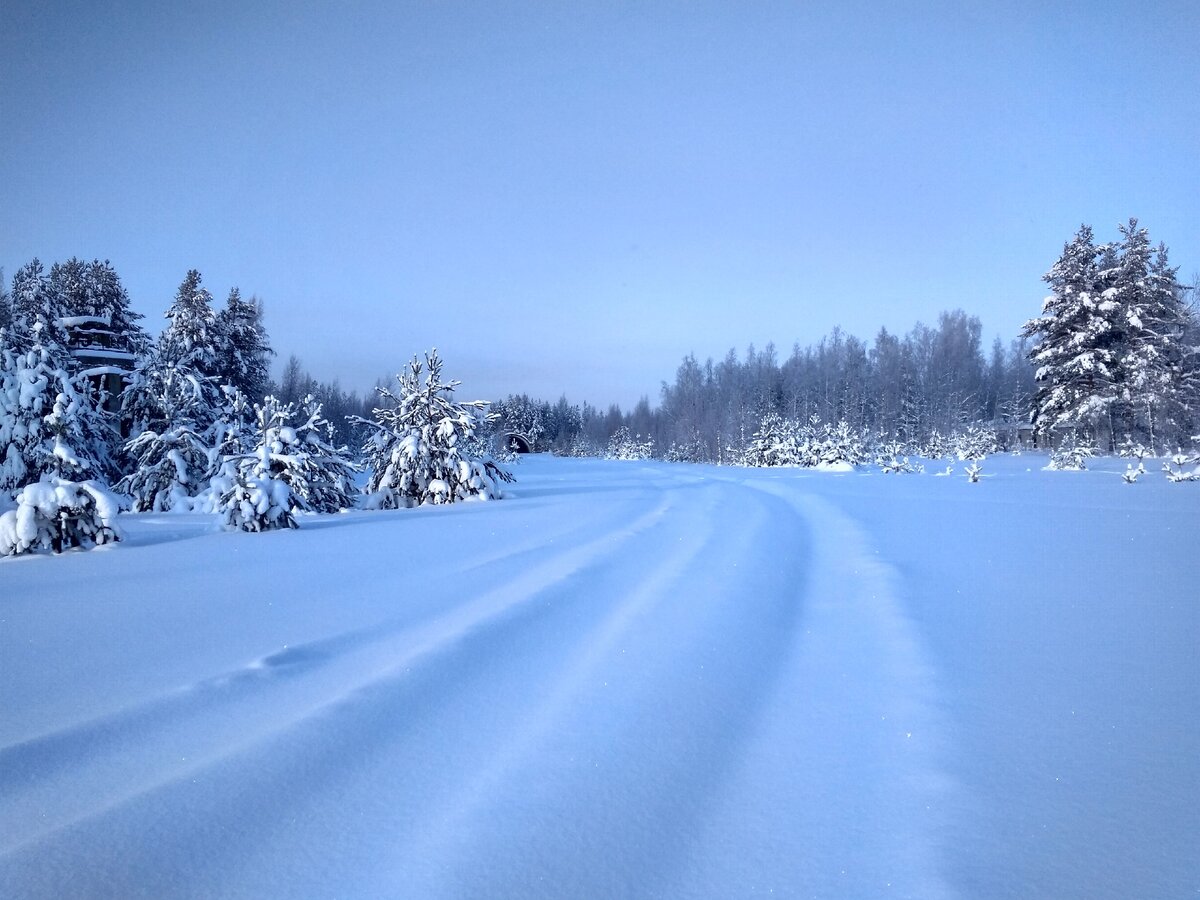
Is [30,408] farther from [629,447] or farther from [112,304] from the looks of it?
[629,447]

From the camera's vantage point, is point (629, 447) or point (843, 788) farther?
point (629, 447)

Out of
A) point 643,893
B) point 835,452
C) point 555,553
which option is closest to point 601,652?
point 643,893

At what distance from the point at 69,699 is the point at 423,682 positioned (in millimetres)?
1768

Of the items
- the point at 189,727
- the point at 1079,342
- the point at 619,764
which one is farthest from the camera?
the point at 1079,342

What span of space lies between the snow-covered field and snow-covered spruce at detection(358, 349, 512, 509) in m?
10.0

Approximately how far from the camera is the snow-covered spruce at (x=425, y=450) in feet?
53.6

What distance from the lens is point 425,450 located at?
16594 mm

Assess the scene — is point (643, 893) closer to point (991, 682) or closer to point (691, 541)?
point (991, 682)

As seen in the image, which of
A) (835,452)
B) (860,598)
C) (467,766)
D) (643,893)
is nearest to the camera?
(643,893)

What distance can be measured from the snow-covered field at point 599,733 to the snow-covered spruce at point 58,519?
137 cm

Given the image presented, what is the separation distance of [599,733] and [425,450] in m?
14.6

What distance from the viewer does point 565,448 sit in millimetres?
107875

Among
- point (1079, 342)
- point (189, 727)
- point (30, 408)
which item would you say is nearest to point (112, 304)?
point (30, 408)

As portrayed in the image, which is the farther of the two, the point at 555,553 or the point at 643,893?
the point at 555,553
